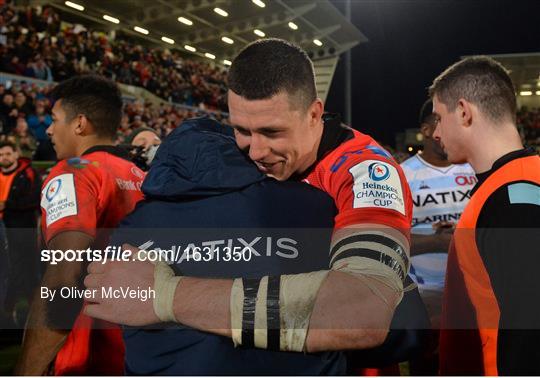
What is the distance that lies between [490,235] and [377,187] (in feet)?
2.04

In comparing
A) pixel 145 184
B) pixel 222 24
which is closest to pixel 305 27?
pixel 222 24

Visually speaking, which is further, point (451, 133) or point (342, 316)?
point (451, 133)

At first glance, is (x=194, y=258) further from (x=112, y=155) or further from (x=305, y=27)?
(x=305, y=27)

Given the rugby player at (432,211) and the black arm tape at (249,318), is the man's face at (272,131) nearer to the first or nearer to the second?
the black arm tape at (249,318)

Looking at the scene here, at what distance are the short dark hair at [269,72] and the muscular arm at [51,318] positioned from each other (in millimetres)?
997

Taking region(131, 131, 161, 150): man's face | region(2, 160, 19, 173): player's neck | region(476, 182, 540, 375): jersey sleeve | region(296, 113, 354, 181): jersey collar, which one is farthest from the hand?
region(2, 160, 19, 173): player's neck

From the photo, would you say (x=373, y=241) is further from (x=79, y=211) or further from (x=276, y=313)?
(x=79, y=211)

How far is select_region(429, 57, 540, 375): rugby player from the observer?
4.82 ft

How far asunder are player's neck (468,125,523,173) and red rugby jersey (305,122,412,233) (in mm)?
659

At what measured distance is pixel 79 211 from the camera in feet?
6.64

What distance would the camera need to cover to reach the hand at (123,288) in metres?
1.11

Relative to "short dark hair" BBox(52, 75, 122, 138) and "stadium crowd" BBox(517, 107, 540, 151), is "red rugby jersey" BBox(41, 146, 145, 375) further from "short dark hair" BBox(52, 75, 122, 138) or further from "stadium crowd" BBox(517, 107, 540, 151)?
"stadium crowd" BBox(517, 107, 540, 151)

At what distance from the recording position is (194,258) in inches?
46.0

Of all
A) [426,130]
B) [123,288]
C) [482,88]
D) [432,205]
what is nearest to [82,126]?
[123,288]
